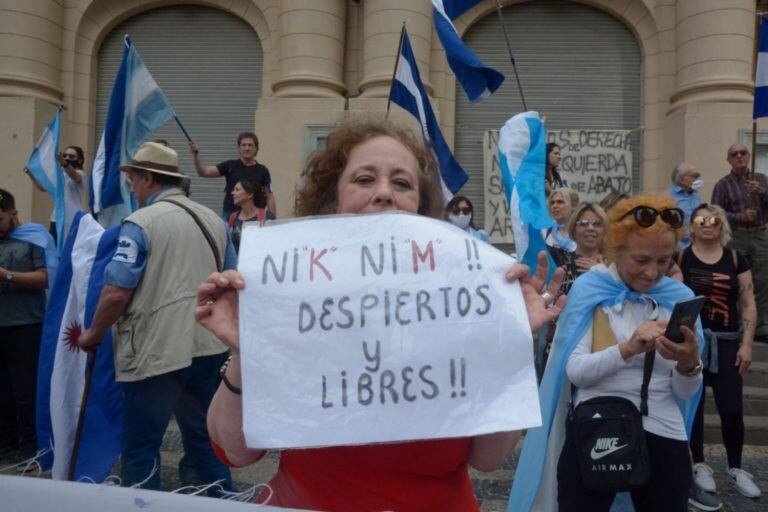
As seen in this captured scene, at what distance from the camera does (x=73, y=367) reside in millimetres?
4336

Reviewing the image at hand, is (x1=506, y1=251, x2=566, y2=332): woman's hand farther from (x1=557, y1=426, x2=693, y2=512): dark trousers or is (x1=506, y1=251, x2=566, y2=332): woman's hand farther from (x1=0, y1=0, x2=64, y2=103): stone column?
(x1=0, y1=0, x2=64, y2=103): stone column

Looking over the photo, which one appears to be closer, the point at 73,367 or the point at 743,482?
the point at 73,367

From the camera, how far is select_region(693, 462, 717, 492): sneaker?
460 centimetres

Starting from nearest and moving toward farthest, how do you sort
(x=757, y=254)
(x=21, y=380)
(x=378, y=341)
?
1. (x=378, y=341)
2. (x=21, y=380)
3. (x=757, y=254)

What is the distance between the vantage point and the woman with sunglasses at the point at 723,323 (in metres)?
4.72

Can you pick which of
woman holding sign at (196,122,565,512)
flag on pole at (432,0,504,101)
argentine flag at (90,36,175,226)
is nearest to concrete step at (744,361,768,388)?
flag on pole at (432,0,504,101)

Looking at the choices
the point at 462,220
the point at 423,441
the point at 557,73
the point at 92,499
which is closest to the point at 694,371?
the point at 423,441

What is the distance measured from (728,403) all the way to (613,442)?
2408mm

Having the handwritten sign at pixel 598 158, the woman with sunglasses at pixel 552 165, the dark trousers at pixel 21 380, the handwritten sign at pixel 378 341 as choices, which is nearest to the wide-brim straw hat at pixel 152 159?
the dark trousers at pixel 21 380

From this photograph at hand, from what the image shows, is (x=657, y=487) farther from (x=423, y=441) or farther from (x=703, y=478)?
(x=703, y=478)

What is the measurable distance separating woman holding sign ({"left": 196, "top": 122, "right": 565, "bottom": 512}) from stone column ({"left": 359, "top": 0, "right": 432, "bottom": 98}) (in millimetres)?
8508

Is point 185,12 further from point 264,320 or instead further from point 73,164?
point 264,320

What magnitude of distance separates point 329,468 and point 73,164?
6.76m

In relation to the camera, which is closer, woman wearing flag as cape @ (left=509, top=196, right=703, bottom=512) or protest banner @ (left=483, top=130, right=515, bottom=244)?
woman wearing flag as cape @ (left=509, top=196, right=703, bottom=512)
